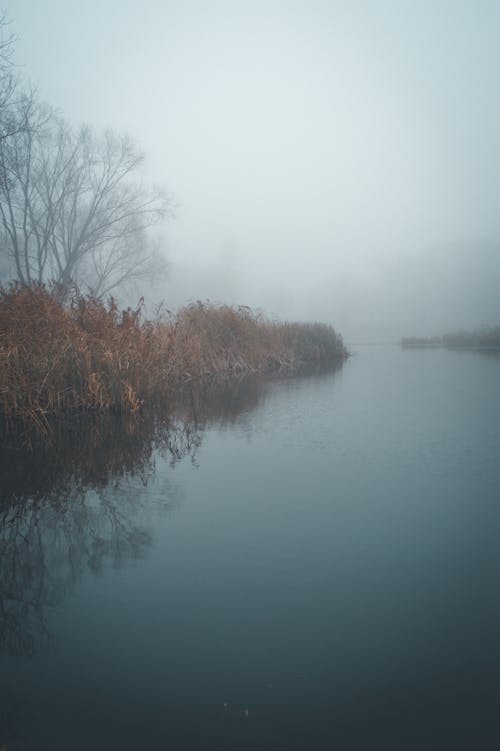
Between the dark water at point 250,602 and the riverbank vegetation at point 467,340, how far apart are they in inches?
974

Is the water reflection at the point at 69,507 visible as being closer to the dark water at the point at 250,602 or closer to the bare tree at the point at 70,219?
the dark water at the point at 250,602

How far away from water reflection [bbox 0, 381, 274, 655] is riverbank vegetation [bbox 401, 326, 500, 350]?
24342 mm

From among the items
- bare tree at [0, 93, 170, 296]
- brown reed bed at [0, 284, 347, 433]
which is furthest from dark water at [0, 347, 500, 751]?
bare tree at [0, 93, 170, 296]

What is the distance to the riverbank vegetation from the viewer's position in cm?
2494

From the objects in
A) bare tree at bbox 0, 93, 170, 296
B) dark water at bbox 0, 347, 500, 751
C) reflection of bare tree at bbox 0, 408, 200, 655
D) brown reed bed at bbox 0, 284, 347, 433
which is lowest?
dark water at bbox 0, 347, 500, 751

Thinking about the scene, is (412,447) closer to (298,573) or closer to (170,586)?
(298,573)

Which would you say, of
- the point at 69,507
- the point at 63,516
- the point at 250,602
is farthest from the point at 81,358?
the point at 250,602

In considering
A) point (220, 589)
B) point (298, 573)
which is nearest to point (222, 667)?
point (220, 589)

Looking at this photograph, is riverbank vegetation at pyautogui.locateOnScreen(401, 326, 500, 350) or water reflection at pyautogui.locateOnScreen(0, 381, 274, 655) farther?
riverbank vegetation at pyautogui.locateOnScreen(401, 326, 500, 350)

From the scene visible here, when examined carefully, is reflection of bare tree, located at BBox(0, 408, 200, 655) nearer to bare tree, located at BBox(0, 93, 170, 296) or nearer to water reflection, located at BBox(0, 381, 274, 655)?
water reflection, located at BBox(0, 381, 274, 655)

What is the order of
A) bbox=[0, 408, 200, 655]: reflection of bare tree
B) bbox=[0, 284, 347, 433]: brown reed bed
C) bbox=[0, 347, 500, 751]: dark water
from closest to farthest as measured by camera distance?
bbox=[0, 347, 500, 751]: dark water < bbox=[0, 408, 200, 655]: reflection of bare tree < bbox=[0, 284, 347, 433]: brown reed bed

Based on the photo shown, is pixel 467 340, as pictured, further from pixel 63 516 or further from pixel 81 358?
pixel 63 516

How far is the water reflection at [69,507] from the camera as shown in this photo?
4.84ft

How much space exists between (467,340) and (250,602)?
2785 cm
